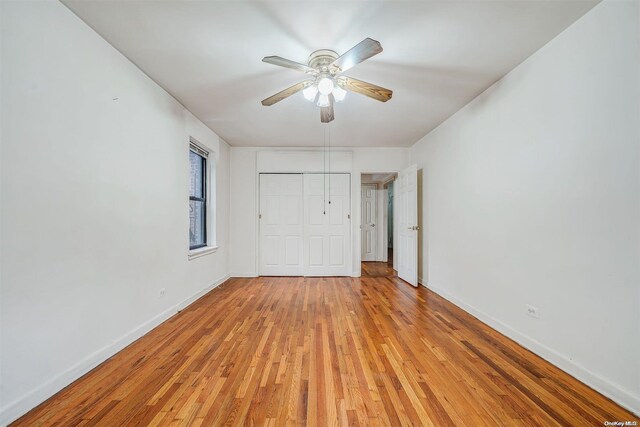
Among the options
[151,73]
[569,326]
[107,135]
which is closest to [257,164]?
[151,73]

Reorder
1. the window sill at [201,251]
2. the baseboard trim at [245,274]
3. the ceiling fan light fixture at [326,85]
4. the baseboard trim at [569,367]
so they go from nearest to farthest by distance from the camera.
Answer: the baseboard trim at [569,367], the ceiling fan light fixture at [326,85], the window sill at [201,251], the baseboard trim at [245,274]

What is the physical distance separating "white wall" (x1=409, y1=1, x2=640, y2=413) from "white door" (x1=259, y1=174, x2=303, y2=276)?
297cm

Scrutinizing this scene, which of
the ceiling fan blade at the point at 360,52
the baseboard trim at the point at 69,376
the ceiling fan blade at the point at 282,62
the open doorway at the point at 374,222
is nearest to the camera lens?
the baseboard trim at the point at 69,376

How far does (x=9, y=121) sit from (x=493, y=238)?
147 inches

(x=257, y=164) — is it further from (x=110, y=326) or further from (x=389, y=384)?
(x=389, y=384)

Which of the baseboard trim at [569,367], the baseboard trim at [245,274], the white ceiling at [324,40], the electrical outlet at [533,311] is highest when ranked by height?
the white ceiling at [324,40]

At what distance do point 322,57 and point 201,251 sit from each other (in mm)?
2940

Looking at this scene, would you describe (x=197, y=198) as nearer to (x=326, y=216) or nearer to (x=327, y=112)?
(x=326, y=216)

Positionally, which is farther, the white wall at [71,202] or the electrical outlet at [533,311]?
the electrical outlet at [533,311]

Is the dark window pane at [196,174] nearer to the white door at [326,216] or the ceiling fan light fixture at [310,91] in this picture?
the white door at [326,216]

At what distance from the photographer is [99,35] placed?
1940mm

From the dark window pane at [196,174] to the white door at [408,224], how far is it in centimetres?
342

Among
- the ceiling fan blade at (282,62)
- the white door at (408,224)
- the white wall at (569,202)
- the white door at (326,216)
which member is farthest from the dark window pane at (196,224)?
the white wall at (569,202)

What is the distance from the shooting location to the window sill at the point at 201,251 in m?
3.39
